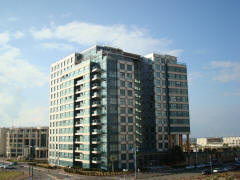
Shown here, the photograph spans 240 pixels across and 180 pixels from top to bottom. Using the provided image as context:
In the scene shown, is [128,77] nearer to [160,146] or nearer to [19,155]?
[160,146]

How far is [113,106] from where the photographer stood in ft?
295

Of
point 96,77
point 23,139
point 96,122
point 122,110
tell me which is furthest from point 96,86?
point 23,139

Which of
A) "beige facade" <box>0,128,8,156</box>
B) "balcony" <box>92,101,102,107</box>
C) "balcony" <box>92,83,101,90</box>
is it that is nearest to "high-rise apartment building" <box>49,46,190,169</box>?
"balcony" <box>92,83,101,90</box>

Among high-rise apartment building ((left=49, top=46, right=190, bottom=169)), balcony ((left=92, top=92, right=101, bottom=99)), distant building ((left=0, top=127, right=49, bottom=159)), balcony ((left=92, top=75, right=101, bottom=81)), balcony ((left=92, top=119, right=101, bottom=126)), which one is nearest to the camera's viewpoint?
high-rise apartment building ((left=49, top=46, right=190, bottom=169))

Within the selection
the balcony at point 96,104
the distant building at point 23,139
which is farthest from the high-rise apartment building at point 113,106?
the distant building at point 23,139

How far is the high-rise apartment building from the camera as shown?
89812 millimetres

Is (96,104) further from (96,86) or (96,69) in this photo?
(96,69)

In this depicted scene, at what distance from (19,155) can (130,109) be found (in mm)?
105399

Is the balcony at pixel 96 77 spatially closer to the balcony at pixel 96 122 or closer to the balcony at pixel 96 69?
the balcony at pixel 96 69

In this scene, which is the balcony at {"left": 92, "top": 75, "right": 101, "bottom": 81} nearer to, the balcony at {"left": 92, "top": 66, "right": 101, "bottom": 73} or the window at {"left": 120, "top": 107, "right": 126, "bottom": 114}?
the balcony at {"left": 92, "top": 66, "right": 101, "bottom": 73}

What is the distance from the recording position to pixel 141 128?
10381cm

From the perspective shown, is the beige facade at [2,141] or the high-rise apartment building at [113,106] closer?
the high-rise apartment building at [113,106]

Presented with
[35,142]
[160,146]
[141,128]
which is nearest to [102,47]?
[141,128]

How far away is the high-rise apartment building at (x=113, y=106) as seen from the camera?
8981cm
